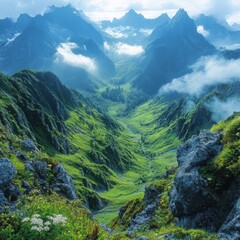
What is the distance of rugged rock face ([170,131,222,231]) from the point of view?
32.3 m

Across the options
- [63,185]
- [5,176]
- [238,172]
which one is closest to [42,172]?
[63,185]

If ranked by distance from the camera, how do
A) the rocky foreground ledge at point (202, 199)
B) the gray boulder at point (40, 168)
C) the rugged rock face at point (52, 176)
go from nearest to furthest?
the rocky foreground ledge at point (202, 199) → the rugged rock face at point (52, 176) → the gray boulder at point (40, 168)

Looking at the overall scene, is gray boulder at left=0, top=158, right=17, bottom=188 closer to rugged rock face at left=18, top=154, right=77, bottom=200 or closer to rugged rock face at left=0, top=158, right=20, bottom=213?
rugged rock face at left=0, top=158, right=20, bottom=213

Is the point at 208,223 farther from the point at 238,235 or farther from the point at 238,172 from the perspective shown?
the point at 238,235

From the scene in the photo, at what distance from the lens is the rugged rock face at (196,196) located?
32.3 m

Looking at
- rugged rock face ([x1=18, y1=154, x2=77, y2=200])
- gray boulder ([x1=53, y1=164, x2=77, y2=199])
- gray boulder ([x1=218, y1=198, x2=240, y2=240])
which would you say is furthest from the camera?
gray boulder ([x1=53, y1=164, x2=77, y2=199])

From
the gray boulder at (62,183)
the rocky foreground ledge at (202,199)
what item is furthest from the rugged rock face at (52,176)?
the rocky foreground ledge at (202,199)

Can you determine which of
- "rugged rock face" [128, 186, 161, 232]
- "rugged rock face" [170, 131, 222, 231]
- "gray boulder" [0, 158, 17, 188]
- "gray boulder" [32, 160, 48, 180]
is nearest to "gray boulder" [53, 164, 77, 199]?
"gray boulder" [32, 160, 48, 180]

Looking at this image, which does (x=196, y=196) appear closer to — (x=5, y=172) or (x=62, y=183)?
(x=5, y=172)

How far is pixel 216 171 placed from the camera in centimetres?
3384

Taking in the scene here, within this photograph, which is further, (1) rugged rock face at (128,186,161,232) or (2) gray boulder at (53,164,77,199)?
(1) rugged rock face at (128,186,161,232)

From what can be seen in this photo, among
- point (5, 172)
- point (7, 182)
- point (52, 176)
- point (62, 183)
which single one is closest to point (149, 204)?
point (62, 183)

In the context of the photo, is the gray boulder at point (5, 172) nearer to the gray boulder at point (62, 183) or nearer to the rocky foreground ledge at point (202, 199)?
the gray boulder at point (62, 183)

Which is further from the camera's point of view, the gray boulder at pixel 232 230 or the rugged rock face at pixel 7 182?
the rugged rock face at pixel 7 182
